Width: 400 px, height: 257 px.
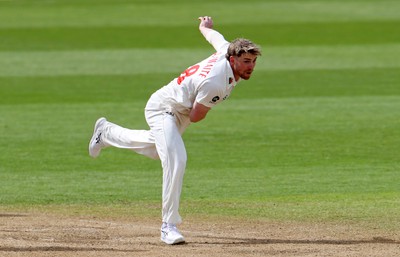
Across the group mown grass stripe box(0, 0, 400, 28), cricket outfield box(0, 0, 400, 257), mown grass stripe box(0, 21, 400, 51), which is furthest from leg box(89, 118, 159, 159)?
mown grass stripe box(0, 0, 400, 28)

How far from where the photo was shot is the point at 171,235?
826 cm

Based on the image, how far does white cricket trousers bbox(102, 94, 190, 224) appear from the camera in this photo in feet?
27.3

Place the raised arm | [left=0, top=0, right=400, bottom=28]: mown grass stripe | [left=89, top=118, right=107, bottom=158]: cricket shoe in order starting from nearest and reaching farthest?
the raised arm < [left=89, top=118, right=107, bottom=158]: cricket shoe < [left=0, top=0, right=400, bottom=28]: mown grass stripe

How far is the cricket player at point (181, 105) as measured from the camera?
26.5 feet

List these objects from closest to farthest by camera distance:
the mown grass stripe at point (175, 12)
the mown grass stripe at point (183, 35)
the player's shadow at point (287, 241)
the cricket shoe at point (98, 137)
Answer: the player's shadow at point (287, 241) < the cricket shoe at point (98, 137) < the mown grass stripe at point (183, 35) < the mown grass stripe at point (175, 12)

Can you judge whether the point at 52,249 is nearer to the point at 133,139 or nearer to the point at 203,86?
the point at 133,139

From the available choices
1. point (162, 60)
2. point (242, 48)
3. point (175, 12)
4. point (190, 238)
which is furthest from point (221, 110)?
point (175, 12)

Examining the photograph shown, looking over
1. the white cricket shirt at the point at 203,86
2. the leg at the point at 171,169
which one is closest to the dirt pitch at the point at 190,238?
the leg at the point at 171,169

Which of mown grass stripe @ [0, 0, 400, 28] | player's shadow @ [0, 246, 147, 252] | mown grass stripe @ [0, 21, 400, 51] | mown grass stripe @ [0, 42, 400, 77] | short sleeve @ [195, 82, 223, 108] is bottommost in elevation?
player's shadow @ [0, 246, 147, 252]

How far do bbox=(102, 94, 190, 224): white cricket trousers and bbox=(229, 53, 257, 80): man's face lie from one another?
69 cm

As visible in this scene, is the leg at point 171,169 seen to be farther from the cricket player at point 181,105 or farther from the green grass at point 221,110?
the green grass at point 221,110

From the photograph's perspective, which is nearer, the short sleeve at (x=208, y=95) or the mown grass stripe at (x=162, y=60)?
the short sleeve at (x=208, y=95)

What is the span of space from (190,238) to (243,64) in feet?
5.12

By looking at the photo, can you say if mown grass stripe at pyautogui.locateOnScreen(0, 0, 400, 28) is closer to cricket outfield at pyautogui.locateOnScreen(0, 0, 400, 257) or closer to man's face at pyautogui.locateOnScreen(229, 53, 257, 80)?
cricket outfield at pyautogui.locateOnScreen(0, 0, 400, 257)
